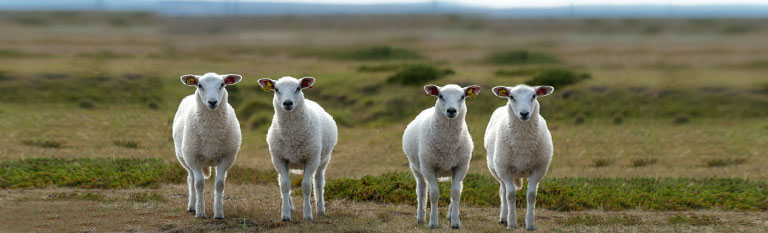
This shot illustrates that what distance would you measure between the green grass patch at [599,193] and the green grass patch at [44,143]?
24.8 ft

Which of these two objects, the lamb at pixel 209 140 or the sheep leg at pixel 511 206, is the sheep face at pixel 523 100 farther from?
the lamb at pixel 209 140

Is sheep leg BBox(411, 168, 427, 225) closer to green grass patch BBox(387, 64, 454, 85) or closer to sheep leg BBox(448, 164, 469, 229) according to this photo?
sheep leg BBox(448, 164, 469, 229)

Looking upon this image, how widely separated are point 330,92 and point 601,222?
16.2 meters

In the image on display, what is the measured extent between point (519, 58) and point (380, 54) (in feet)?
25.8

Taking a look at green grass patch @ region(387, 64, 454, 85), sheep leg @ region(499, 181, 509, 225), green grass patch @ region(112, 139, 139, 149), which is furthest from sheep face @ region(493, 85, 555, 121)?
green grass patch @ region(387, 64, 454, 85)

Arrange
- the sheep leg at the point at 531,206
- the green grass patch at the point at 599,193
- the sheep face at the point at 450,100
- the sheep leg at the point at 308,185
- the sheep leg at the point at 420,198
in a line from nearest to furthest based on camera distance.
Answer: the sheep face at the point at 450,100 < the sheep leg at the point at 531,206 < the sheep leg at the point at 420,198 < the sheep leg at the point at 308,185 < the green grass patch at the point at 599,193

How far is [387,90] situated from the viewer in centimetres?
2461

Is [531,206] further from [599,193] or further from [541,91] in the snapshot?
[599,193]

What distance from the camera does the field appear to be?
10.4 m

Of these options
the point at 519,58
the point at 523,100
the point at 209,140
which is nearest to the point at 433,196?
the point at 523,100

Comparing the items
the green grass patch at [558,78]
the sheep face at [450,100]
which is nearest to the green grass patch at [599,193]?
the sheep face at [450,100]

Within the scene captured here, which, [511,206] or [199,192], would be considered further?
[199,192]

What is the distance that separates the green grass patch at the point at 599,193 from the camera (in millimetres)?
11148

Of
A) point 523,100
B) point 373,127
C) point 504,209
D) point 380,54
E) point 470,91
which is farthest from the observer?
point 380,54
